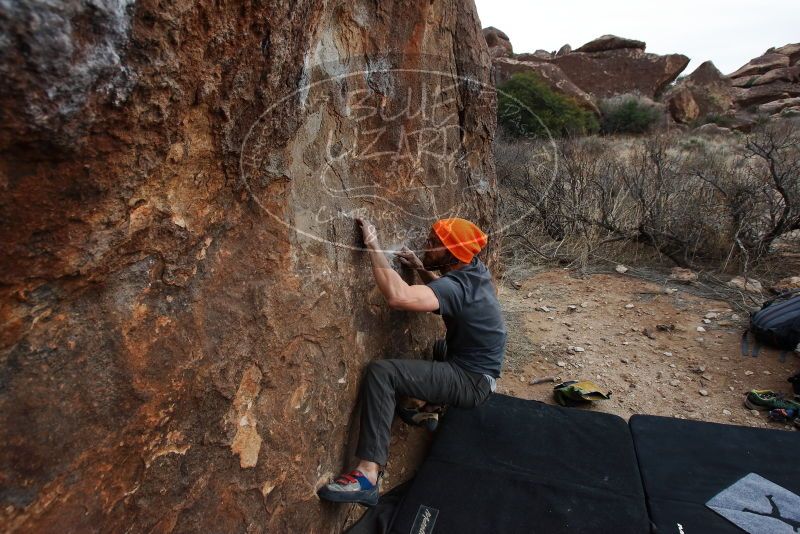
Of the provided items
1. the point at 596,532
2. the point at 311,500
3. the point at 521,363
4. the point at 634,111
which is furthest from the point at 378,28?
the point at 634,111

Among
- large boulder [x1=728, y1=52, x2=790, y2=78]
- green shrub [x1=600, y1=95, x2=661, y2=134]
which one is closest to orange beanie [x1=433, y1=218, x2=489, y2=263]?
green shrub [x1=600, y1=95, x2=661, y2=134]

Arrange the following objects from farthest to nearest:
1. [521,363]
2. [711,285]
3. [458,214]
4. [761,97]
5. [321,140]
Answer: [761,97], [711,285], [521,363], [458,214], [321,140]

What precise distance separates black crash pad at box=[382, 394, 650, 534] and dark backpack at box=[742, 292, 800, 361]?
5.03 feet

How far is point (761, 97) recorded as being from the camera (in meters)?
20.6

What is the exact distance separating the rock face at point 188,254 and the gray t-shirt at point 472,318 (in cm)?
30

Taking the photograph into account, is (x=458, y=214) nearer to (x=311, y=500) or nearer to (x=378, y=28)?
(x=378, y=28)

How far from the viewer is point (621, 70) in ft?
61.5

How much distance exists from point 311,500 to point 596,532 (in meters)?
1.09

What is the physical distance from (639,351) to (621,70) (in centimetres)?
1808

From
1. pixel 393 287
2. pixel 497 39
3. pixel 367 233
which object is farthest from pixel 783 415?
pixel 497 39

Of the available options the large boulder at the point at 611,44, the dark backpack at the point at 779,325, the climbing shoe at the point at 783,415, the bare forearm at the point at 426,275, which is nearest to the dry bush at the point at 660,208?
the dark backpack at the point at 779,325

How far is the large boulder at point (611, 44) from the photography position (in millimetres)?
19189

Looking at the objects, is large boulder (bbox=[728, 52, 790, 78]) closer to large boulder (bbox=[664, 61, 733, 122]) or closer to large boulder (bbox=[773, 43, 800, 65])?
large boulder (bbox=[773, 43, 800, 65])

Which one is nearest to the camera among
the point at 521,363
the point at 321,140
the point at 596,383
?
the point at 321,140
